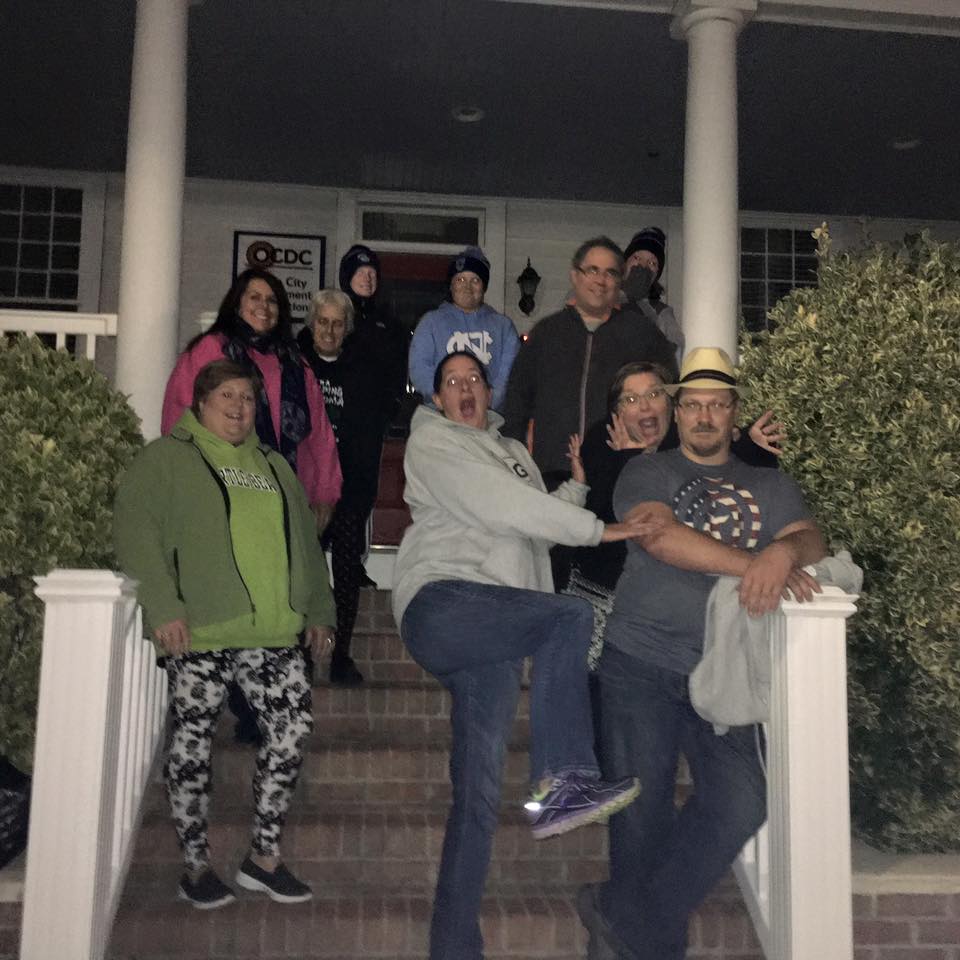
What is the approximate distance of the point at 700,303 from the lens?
5449mm

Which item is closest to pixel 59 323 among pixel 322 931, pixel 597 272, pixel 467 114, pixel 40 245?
pixel 597 272

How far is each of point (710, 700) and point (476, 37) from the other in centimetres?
466

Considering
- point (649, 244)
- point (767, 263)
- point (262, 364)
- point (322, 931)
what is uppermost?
point (767, 263)

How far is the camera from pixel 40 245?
8547 mm

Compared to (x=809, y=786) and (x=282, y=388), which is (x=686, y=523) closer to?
(x=809, y=786)

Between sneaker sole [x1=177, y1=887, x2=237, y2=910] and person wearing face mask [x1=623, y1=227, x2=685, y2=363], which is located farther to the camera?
person wearing face mask [x1=623, y1=227, x2=685, y2=363]

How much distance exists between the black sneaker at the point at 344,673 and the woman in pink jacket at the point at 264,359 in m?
0.82

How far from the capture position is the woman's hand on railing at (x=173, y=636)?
2.99 m

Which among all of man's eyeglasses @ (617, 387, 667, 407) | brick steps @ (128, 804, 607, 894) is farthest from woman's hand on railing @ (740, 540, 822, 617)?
brick steps @ (128, 804, 607, 894)

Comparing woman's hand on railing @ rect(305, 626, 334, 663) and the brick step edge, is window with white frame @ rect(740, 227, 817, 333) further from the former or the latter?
the brick step edge

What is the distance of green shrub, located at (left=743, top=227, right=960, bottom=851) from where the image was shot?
10.3ft

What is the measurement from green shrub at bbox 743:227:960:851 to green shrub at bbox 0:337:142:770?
221cm

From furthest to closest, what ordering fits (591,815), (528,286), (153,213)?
(528,286), (153,213), (591,815)

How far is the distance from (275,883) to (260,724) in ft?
1.53
